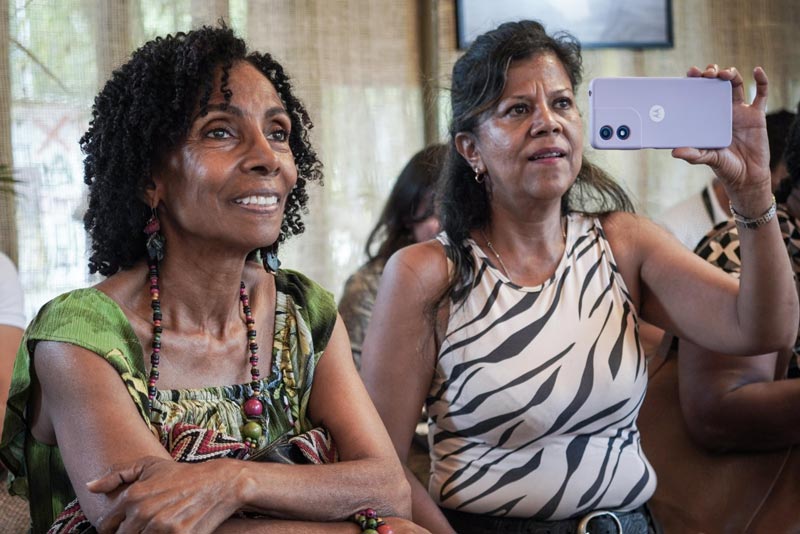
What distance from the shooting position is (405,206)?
12.7ft

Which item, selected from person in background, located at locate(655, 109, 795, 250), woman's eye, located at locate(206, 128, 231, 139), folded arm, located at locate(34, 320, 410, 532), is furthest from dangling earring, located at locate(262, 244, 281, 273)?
→ person in background, located at locate(655, 109, 795, 250)

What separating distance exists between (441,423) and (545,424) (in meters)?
0.23

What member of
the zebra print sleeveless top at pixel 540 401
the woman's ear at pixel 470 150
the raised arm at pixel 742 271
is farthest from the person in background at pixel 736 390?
the woman's ear at pixel 470 150

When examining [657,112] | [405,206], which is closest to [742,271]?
[657,112]

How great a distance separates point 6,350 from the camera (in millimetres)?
2885

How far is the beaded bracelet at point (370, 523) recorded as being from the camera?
1.85 metres

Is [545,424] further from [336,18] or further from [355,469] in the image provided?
[336,18]

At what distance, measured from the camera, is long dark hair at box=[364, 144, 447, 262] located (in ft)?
12.5

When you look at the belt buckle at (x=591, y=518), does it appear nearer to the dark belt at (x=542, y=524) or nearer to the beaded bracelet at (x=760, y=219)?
the dark belt at (x=542, y=524)

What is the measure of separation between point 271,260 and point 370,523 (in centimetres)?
57

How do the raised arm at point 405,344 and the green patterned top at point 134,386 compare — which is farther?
the raised arm at point 405,344

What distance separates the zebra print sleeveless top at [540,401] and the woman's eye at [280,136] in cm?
52

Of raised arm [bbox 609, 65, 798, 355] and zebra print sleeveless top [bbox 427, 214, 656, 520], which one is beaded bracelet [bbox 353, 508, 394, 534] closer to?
zebra print sleeveless top [bbox 427, 214, 656, 520]

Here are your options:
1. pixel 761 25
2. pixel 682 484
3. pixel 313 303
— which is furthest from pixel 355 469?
pixel 761 25
